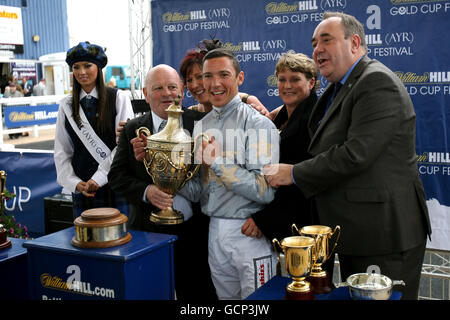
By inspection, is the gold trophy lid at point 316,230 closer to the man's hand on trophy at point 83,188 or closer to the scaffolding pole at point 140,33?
the man's hand on trophy at point 83,188

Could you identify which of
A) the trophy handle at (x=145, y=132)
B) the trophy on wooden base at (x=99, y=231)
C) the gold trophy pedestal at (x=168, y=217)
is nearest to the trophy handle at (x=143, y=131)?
the trophy handle at (x=145, y=132)

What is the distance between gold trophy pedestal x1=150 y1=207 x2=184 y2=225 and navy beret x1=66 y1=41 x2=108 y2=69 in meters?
1.23

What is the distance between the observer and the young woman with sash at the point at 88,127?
3.07 metres

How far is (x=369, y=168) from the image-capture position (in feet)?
6.98

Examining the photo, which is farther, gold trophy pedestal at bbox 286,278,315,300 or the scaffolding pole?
the scaffolding pole

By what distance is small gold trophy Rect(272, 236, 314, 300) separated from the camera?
1.63 meters

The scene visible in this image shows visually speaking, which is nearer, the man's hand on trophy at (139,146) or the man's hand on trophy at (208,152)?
the man's hand on trophy at (208,152)

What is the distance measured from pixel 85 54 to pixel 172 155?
125 centimetres

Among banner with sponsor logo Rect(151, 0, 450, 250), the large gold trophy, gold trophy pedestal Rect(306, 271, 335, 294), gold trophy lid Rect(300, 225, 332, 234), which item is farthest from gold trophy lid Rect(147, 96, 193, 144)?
banner with sponsor logo Rect(151, 0, 450, 250)

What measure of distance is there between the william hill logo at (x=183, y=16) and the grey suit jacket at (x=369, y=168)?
2.52m

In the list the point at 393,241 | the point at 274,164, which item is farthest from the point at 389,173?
the point at 274,164

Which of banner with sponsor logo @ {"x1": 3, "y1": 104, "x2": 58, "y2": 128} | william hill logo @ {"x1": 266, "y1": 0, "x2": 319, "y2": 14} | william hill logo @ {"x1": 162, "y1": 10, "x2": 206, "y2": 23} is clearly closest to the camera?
william hill logo @ {"x1": 266, "y1": 0, "x2": 319, "y2": 14}

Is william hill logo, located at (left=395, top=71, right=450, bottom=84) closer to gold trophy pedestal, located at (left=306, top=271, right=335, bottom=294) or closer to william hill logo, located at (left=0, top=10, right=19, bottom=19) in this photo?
gold trophy pedestal, located at (left=306, top=271, right=335, bottom=294)

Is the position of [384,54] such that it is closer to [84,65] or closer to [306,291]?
[84,65]
